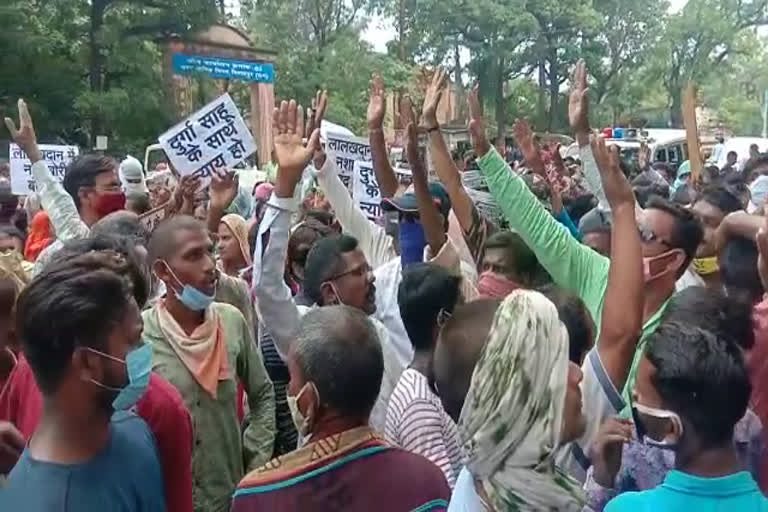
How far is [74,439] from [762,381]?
6.20 ft

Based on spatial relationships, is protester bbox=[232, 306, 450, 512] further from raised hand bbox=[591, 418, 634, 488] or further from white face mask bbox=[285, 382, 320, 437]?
raised hand bbox=[591, 418, 634, 488]

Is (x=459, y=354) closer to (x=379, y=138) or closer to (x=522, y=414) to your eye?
(x=522, y=414)

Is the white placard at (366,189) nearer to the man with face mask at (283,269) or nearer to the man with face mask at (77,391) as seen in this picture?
the man with face mask at (283,269)

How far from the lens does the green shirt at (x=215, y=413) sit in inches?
140

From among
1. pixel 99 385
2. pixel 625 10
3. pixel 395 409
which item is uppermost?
pixel 625 10

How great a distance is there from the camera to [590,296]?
3.70 metres

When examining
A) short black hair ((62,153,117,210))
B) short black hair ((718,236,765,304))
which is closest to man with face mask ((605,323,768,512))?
short black hair ((718,236,765,304))

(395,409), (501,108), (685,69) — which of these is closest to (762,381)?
(395,409)

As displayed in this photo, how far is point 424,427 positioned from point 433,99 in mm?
2642

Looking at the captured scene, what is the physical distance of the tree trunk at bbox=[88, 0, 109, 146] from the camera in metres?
25.8

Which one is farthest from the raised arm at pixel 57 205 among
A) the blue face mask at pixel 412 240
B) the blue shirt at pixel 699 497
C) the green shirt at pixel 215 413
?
the blue shirt at pixel 699 497

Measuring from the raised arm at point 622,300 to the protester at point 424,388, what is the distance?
1.59ft

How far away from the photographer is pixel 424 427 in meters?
2.94

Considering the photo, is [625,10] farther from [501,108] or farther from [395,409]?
[395,409]
